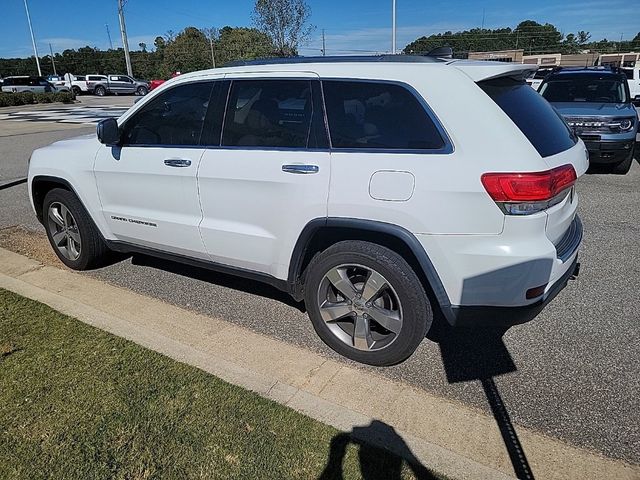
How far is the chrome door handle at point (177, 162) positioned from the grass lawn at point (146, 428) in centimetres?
130

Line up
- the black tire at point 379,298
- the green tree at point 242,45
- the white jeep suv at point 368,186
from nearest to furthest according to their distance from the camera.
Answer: the white jeep suv at point 368,186
the black tire at point 379,298
the green tree at point 242,45

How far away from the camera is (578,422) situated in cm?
261

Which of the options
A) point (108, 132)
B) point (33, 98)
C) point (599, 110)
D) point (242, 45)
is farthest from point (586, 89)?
point (242, 45)

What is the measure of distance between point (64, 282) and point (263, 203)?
2.34 metres

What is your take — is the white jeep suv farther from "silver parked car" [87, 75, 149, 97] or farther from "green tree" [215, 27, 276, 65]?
"silver parked car" [87, 75, 149, 97]

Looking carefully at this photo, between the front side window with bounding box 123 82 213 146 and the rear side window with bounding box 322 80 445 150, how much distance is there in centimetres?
105

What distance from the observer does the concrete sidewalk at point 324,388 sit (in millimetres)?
2350

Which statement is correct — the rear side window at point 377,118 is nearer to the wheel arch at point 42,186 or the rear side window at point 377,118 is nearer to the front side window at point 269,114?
the front side window at point 269,114

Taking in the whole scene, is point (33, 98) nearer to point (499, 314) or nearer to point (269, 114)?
point (269, 114)

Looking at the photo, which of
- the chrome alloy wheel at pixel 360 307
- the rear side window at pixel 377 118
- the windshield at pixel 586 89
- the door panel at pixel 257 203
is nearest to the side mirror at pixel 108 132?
the door panel at pixel 257 203

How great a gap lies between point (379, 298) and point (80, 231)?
2932 mm

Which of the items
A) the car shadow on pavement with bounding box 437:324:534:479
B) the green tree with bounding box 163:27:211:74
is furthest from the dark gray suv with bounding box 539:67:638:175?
the green tree with bounding box 163:27:211:74

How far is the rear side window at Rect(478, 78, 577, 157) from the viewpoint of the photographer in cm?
278

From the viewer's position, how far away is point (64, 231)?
473 cm
